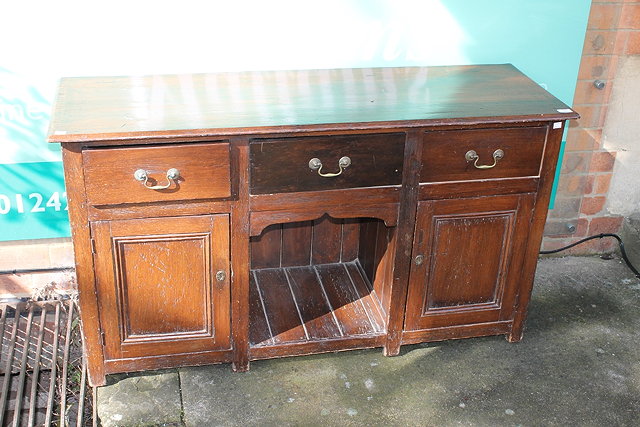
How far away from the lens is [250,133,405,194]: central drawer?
98.3 inches

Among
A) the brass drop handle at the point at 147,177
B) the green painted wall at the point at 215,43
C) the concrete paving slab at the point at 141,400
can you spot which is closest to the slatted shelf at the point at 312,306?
the concrete paving slab at the point at 141,400

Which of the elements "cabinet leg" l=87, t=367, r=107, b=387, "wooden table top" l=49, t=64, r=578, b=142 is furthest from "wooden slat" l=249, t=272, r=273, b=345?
"wooden table top" l=49, t=64, r=578, b=142

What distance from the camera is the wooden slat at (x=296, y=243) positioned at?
3359 mm

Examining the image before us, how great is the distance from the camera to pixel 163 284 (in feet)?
8.69

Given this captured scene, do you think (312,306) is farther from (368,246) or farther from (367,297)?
(368,246)

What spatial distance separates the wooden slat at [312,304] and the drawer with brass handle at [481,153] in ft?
2.44

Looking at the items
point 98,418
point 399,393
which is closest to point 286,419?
point 399,393

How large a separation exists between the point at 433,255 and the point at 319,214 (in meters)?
0.51

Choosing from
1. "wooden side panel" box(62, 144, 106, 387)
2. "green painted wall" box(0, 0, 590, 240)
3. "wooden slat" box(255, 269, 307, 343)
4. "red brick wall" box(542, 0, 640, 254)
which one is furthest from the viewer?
"red brick wall" box(542, 0, 640, 254)

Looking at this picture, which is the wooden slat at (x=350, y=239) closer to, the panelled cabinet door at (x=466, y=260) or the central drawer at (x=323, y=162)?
the panelled cabinet door at (x=466, y=260)

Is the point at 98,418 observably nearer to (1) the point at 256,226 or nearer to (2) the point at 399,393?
→ (1) the point at 256,226

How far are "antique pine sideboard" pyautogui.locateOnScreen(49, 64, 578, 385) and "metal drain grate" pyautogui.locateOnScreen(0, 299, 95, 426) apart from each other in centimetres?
16

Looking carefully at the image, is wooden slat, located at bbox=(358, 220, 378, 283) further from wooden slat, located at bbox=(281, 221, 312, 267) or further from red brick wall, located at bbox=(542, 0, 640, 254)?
red brick wall, located at bbox=(542, 0, 640, 254)

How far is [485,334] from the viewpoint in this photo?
3.06 meters
